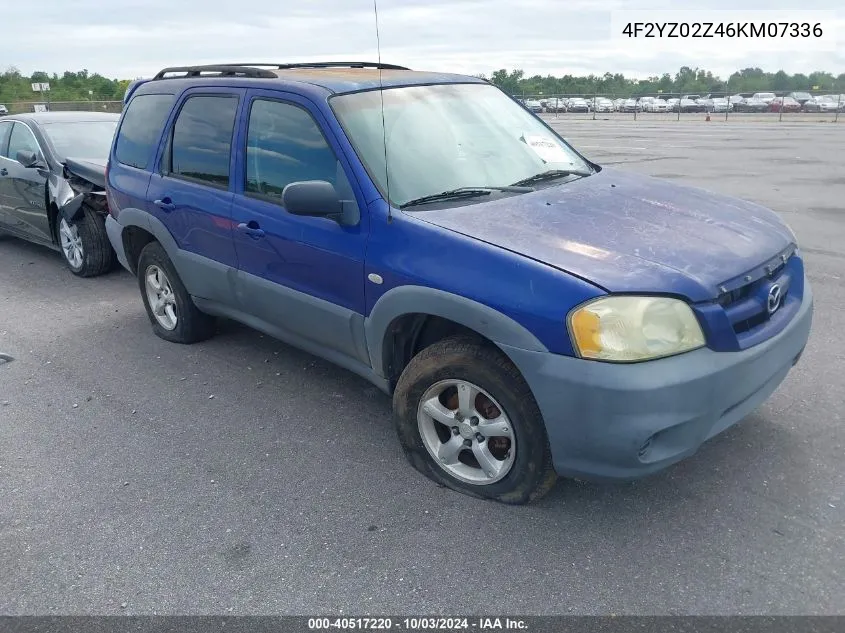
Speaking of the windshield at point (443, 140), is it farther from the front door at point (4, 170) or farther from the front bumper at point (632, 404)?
Answer: the front door at point (4, 170)

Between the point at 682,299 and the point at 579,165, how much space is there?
1.77 meters

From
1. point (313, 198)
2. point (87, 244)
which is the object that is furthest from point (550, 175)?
point (87, 244)

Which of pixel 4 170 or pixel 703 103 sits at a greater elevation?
pixel 703 103

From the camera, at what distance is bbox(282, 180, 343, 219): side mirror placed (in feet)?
10.9

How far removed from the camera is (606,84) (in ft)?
176

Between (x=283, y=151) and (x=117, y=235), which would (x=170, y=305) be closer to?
(x=117, y=235)

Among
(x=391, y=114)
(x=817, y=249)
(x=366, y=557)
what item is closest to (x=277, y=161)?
(x=391, y=114)

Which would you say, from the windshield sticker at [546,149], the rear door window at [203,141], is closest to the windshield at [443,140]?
the windshield sticker at [546,149]

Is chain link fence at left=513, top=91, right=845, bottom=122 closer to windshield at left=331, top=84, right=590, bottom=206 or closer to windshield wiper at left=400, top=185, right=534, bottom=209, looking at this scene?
windshield at left=331, top=84, right=590, bottom=206

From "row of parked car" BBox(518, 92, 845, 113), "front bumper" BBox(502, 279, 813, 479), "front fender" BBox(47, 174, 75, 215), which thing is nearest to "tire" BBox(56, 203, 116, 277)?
"front fender" BBox(47, 174, 75, 215)

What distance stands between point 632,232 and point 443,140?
3.87 feet

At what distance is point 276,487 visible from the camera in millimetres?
3434

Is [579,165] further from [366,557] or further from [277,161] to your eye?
[366,557]

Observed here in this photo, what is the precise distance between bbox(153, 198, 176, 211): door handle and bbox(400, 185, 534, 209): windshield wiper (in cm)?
201
